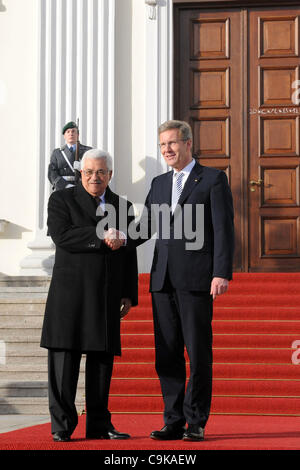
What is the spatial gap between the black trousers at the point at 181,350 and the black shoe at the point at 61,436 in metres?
0.50

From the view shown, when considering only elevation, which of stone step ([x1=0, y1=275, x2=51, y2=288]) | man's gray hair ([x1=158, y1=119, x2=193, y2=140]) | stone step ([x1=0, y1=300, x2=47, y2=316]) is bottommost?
stone step ([x1=0, y1=300, x2=47, y2=316])

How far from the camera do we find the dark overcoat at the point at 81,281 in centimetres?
402

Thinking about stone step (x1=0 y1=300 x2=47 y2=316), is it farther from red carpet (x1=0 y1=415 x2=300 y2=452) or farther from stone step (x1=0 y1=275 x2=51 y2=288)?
red carpet (x1=0 y1=415 x2=300 y2=452)

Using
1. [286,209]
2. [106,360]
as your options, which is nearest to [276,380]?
[106,360]

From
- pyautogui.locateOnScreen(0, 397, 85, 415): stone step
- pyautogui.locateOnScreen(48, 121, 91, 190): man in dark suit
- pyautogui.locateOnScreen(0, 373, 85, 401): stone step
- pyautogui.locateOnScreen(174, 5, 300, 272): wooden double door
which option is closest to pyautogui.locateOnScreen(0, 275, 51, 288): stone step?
pyautogui.locateOnScreen(48, 121, 91, 190): man in dark suit

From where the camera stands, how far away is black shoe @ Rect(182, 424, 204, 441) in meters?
3.93

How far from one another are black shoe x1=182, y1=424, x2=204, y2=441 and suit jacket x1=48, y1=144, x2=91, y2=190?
4.29m

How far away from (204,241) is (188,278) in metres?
0.21

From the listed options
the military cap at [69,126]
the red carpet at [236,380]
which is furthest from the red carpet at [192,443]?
the military cap at [69,126]

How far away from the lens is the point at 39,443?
381 cm

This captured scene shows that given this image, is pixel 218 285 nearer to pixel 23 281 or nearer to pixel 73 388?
pixel 73 388

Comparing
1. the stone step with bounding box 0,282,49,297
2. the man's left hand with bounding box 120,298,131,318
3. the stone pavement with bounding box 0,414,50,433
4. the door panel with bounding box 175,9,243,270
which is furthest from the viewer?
the door panel with bounding box 175,9,243,270
